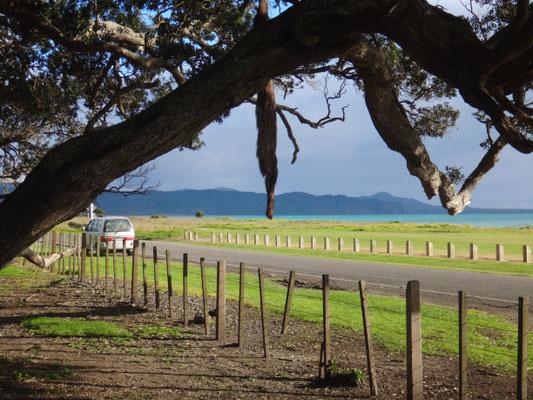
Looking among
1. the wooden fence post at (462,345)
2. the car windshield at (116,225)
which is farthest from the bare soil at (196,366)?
the car windshield at (116,225)

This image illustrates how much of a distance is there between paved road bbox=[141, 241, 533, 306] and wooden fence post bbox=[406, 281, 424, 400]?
25.1 ft

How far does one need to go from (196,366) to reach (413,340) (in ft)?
10.3

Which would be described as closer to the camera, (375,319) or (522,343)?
(522,343)

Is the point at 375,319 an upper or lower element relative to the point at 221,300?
lower

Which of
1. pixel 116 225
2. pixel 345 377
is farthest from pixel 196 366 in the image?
pixel 116 225

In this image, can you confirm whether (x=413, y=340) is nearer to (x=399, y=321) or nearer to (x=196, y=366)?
(x=196, y=366)

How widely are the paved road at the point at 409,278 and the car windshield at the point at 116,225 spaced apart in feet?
11.6

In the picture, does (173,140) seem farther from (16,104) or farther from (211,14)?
(16,104)

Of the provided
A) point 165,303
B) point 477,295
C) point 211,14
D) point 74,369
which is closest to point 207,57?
point 211,14

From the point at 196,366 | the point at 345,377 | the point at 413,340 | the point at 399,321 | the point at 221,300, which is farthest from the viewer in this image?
the point at 399,321

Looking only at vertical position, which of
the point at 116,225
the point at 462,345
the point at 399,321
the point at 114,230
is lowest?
the point at 399,321

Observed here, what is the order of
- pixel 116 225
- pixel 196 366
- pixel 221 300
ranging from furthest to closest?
pixel 116 225 → pixel 221 300 → pixel 196 366

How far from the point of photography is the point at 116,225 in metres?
22.9

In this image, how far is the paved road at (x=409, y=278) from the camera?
12.7 metres
